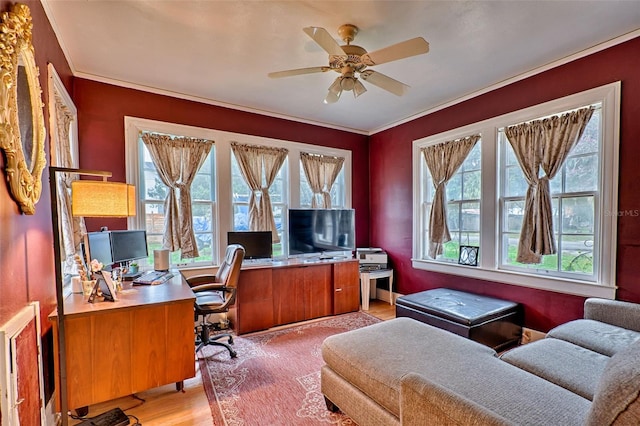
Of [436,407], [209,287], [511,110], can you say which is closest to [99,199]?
[209,287]

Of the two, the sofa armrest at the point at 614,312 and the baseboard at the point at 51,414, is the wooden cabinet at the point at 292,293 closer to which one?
the baseboard at the point at 51,414

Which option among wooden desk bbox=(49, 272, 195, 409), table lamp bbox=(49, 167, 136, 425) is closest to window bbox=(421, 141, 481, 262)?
wooden desk bbox=(49, 272, 195, 409)

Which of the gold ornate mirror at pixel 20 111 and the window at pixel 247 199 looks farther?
the window at pixel 247 199

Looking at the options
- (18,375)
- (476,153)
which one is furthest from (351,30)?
(18,375)

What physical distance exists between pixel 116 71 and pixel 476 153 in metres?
4.05

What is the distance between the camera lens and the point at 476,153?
3.67m

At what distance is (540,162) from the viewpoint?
2.97 m

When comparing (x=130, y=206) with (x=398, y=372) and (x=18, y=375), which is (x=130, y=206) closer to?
(x=18, y=375)

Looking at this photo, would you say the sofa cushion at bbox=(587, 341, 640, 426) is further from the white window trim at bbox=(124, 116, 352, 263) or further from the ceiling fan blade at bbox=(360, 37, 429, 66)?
the white window trim at bbox=(124, 116, 352, 263)

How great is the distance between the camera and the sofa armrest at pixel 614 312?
7.18ft

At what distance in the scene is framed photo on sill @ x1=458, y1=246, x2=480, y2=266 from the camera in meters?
3.63

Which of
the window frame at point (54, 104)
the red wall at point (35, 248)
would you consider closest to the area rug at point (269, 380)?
the red wall at point (35, 248)

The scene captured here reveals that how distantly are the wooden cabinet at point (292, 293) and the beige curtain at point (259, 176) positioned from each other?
628mm

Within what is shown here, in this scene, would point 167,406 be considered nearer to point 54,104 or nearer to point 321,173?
point 54,104
